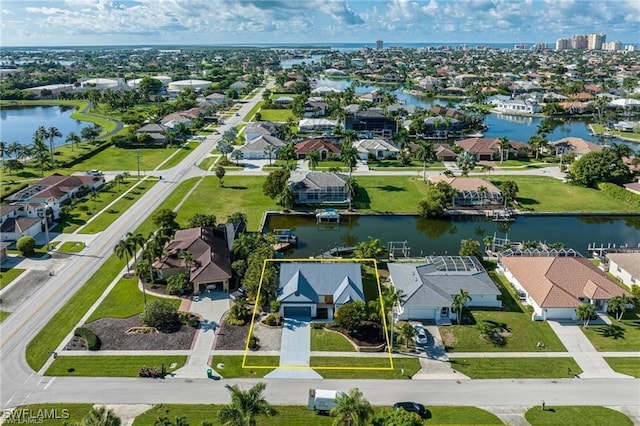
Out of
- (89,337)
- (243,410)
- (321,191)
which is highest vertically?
(321,191)

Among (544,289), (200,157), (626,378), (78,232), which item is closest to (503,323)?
(544,289)

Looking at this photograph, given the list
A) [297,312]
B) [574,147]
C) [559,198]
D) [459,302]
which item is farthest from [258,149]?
[459,302]

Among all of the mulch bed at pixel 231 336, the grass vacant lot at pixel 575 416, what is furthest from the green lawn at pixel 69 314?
the grass vacant lot at pixel 575 416

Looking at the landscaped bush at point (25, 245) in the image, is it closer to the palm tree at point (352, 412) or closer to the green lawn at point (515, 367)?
the palm tree at point (352, 412)

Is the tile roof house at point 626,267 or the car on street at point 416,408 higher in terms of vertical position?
the tile roof house at point 626,267

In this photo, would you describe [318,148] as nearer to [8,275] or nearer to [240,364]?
[8,275]

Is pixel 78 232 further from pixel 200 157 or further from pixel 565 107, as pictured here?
pixel 565 107
